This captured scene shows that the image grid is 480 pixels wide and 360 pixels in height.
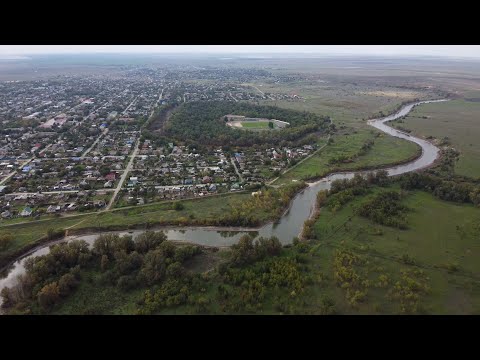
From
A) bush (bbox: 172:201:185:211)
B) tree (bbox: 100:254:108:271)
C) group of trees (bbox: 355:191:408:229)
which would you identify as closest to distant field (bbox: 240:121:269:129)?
group of trees (bbox: 355:191:408:229)

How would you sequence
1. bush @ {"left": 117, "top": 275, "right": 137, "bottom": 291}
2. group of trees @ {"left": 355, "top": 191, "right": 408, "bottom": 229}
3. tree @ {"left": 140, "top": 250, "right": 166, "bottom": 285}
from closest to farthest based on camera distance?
1. bush @ {"left": 117, "top": 275, "right": 137, "bottom": 291}
2. tree @ {"left": 140, "top": 250, "right": 166, "bottom": 285}
3. group of trees @ {"left": 355, "top": 191, "right": 408, "bottom": 229}

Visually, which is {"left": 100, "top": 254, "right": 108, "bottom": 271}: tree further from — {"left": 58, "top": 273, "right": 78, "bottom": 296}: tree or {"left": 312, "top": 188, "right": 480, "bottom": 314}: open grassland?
{"left": 312, "top": 188, "right": 480, "bottom": 314}: open grassland

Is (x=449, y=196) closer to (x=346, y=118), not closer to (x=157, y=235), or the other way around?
(x=157, y=235)

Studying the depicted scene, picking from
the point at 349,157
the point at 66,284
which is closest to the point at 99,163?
the point at 66,284

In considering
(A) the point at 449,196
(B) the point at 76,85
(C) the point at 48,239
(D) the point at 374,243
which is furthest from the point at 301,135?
(B) the point at 76,85

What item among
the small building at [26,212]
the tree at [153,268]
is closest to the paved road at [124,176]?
the small building at [26,212]

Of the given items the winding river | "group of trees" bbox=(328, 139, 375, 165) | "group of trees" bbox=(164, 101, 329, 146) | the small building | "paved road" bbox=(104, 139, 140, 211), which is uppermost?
"group of trees" bbox=(164, 101, 329, 146)

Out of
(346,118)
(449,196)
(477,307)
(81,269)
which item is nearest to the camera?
(477,307)
